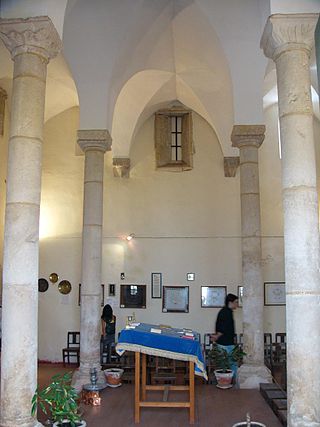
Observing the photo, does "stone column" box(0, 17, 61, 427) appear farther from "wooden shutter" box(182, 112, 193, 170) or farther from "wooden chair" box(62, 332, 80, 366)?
"wooden shutter" box(182, 112, 193, 170)

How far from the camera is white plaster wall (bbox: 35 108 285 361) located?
1308cm

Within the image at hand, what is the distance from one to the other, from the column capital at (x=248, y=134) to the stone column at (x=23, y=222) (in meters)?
4.56

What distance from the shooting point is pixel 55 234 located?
1339 centimetres

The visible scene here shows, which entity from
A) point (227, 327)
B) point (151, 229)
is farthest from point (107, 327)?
point (227, 327)

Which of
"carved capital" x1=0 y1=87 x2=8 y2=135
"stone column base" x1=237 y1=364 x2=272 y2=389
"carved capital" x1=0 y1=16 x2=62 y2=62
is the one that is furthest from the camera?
"carved capital" x1=0 y1=87 x2=8 y2=135

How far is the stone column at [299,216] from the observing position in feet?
16.0

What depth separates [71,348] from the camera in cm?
1258

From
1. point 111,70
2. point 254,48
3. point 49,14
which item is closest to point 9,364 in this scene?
point 49,14

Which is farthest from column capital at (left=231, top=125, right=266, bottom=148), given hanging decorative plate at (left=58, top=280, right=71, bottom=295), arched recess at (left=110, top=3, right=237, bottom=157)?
hanging decorative plate at (left=58, top=280, right=71, bottom=295)

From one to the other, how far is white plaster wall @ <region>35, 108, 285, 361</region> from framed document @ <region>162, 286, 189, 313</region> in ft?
0.45

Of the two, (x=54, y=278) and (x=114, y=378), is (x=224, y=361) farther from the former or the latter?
(x=54, y=278)

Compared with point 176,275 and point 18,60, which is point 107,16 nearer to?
point 18,60

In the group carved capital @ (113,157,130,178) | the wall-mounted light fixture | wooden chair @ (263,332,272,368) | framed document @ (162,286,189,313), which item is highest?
carved capital @ (113,157,130,178)

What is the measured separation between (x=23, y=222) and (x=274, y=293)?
9198 millimetres
